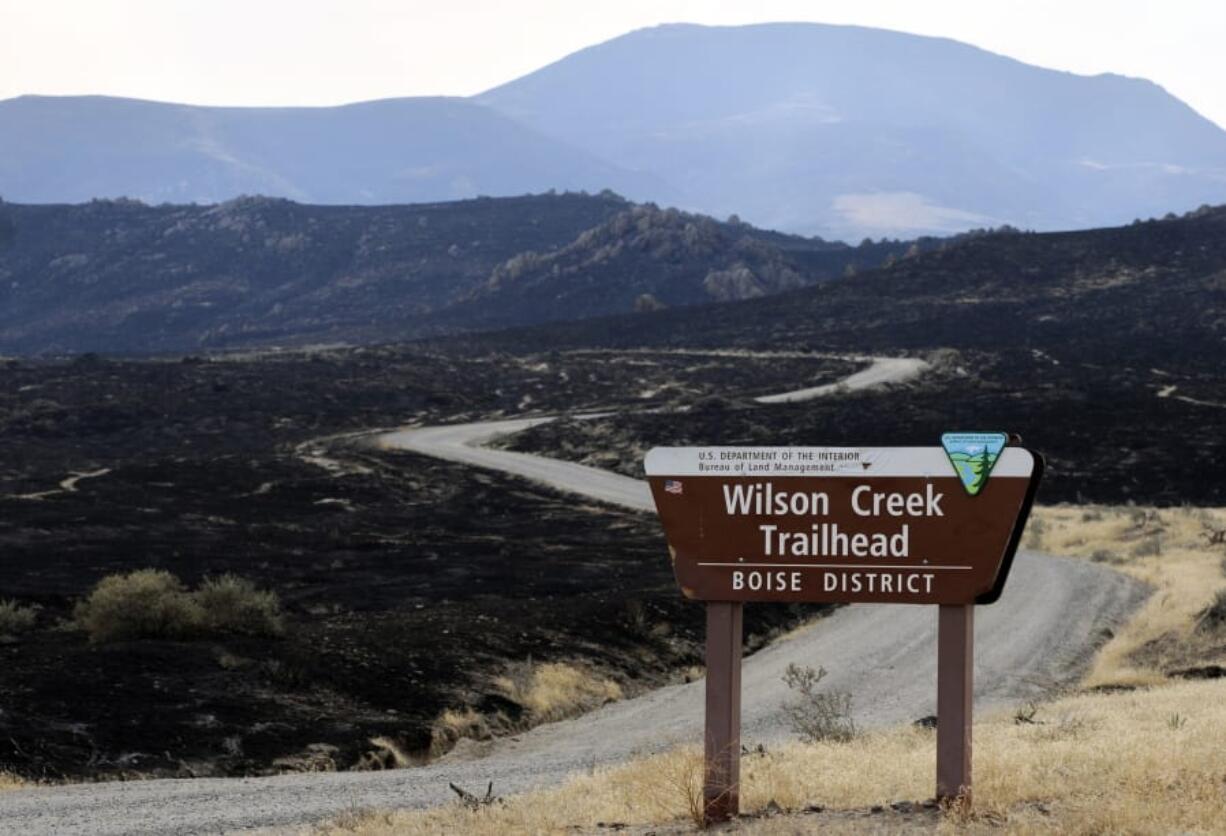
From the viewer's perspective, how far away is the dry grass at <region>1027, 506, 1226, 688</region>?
94.4 ft

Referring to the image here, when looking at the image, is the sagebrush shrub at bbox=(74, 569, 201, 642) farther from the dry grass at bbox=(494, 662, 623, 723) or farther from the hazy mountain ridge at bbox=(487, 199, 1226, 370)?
the hazy mountain ridge at bbox=(487, 199, 1226, 370)

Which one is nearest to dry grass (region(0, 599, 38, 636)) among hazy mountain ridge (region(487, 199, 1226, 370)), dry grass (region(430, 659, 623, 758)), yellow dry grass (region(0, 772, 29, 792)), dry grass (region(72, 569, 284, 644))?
dry grass (region(72, 569, 284, 644))

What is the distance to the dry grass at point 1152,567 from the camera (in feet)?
94.4

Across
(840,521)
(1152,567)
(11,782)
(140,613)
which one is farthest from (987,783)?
(1152,567)

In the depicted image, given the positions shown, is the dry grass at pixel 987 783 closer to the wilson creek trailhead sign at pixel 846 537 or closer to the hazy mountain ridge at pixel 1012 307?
the wilson creek trailhead sign at pixel 846 537

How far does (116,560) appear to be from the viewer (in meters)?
41.1

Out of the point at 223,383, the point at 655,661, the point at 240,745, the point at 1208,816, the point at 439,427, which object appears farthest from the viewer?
the point at 223,383

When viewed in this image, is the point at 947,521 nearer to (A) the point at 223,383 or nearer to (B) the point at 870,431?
(B) the point at 870,431

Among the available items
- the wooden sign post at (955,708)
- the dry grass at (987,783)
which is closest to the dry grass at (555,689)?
the dry grass at (987,783)

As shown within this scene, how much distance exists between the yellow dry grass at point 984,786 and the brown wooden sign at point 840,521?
1511 mm

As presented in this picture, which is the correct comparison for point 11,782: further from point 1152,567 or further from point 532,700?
point 1152,567

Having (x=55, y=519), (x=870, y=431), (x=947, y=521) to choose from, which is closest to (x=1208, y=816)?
(x=947, y=521)

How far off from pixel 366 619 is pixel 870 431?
4941cm

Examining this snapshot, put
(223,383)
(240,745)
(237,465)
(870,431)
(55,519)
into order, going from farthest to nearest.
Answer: (223,383) → (870,431) → (237,465) → (55,519) → (240,745)
